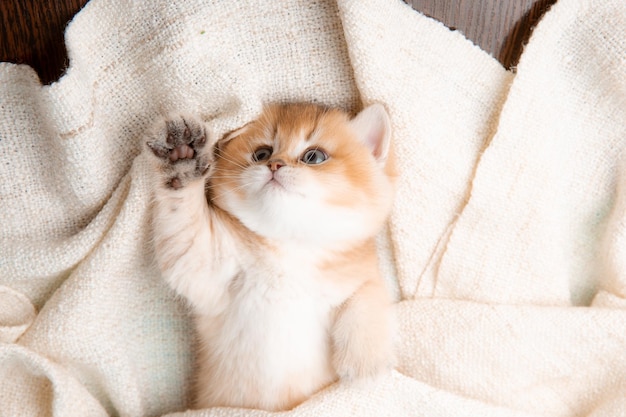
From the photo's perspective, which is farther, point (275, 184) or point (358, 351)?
point (358, 351)

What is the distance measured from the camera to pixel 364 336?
1.37 m

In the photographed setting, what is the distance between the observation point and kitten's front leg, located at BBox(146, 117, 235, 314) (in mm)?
1250

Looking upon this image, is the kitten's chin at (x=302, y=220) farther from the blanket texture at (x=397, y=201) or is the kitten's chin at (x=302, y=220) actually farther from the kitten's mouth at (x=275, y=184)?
the blanket texture at (x=397, y=201)

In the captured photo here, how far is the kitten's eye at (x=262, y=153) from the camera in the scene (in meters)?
1.39

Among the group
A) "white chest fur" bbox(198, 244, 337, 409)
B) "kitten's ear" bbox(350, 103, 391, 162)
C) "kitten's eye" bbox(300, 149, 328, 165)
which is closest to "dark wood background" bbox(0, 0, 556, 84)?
"kitten's ear" bbox(350, 103, 391, 162)

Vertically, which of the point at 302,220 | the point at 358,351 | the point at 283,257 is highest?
the point at 302,220

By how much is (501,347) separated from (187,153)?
3.01ft

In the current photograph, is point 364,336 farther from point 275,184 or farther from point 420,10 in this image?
point 420,10

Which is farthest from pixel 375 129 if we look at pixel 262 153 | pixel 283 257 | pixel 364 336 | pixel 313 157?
pixel 364 336

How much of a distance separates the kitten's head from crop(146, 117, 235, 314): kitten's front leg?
9 cm

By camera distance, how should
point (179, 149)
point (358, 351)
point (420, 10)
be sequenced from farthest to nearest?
point (420, 10) → point (358, 351) → point (179, 149)

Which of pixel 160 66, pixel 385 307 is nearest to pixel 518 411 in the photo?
pixel 385 307

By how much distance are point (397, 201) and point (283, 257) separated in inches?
14.3

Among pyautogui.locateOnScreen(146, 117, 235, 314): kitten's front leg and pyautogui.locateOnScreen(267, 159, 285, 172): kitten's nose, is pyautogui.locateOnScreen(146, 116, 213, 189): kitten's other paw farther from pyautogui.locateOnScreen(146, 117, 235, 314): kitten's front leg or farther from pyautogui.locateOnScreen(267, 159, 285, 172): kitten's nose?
pyautogui.locateOnScreen(267, 159, 285, 172): kitten's nose
